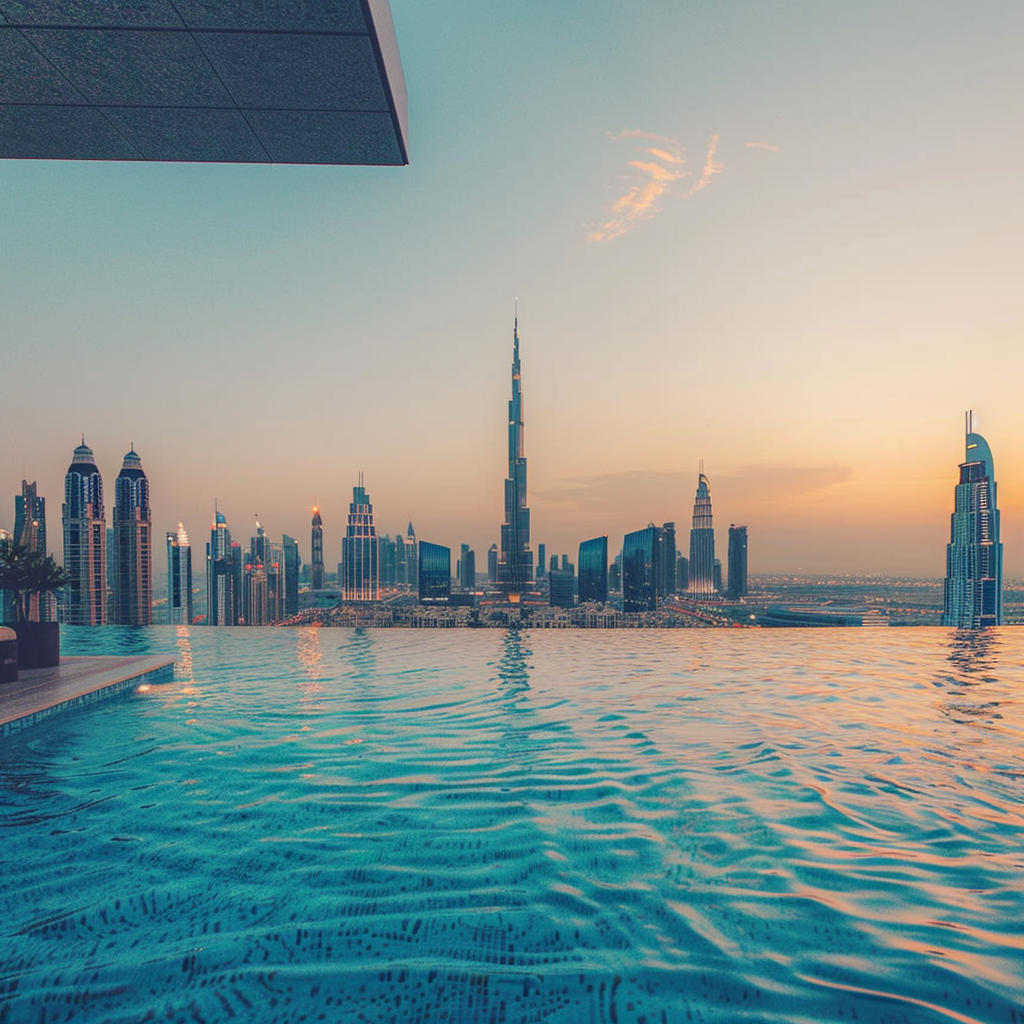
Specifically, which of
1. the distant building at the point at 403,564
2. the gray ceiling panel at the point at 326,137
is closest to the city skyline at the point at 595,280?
the gray ceiling panel at the point at 326,137

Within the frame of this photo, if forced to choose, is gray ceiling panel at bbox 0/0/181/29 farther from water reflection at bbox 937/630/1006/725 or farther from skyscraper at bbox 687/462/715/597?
skyscraper at bbox 687/462/715/597

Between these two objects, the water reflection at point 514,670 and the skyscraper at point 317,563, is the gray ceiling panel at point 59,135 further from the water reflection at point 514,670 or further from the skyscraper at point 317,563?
the skyscraper at point 317,563

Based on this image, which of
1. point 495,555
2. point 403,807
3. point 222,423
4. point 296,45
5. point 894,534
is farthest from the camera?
point 495,555

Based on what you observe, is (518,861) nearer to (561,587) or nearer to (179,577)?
(179,577)

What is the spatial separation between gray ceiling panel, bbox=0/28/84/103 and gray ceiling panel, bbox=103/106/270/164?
0.20 meters

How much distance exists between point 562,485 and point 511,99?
43.3ft

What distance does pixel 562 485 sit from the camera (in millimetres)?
21078

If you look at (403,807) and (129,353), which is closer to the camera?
(403,807)

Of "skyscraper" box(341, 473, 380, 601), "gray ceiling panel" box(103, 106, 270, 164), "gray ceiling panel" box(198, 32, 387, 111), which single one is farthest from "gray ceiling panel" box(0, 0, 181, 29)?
"skyscraper" box(341, 473, 380, 601)

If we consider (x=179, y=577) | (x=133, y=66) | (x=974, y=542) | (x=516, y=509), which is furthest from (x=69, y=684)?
(x=516, y=509)

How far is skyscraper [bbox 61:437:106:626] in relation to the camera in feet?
53.2

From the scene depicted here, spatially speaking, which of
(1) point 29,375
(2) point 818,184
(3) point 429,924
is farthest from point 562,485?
(3) point 429,924

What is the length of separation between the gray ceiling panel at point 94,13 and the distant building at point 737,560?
21024 millimetres

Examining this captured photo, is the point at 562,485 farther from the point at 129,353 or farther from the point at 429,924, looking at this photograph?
the point at 429,924
